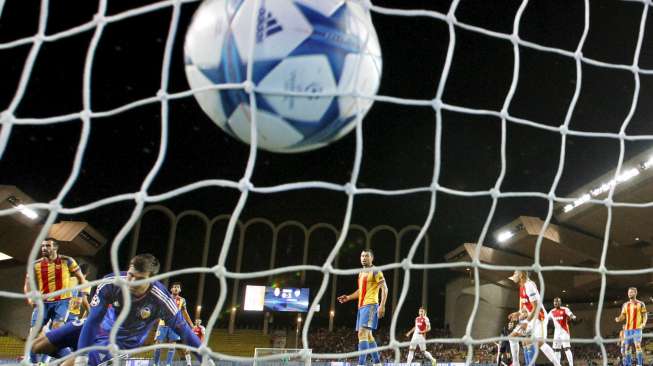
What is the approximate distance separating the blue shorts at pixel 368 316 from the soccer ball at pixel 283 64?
3748mm

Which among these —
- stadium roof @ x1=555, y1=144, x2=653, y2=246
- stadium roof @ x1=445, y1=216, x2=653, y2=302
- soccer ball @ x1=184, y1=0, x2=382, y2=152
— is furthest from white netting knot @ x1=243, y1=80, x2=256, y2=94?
stadium roof @ x1=445, y1=216, x2=653, y2=302

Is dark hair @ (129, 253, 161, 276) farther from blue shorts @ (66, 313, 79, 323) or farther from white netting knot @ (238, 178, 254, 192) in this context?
blue shorts @ (66, 313, 79, 323)

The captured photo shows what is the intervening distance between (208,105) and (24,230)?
20.7 meters

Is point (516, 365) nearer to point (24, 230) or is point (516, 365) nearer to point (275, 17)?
point (275, 17)

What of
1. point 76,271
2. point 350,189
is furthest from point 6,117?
point 76,271

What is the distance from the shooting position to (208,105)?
2.20 meters

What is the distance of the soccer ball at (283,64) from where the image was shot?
201cm

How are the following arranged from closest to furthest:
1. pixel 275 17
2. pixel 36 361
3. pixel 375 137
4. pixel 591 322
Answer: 1. pixel 275 17
2. pixel 36 361
3. pixel 375 137
4. pixel 591 322

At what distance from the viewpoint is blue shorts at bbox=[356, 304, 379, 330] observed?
5.59 m

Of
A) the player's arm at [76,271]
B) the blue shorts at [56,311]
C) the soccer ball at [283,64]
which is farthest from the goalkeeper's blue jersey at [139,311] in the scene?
the blue shorts at [56,311]

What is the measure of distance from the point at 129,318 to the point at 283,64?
2.67m

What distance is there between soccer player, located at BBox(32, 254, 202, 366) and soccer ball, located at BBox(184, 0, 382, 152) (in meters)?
1.83

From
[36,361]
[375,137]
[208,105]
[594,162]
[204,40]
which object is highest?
[375,137]

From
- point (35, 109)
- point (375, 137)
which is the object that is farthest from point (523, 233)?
point (35, 109)
